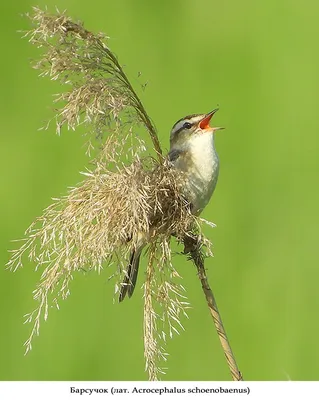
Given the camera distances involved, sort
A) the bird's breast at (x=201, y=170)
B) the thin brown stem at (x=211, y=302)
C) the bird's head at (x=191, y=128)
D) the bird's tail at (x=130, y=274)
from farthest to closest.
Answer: the bird's head at (x=191, y=128)
the bird's breast at (x=201, y=170)
the bird's tail at (x=130, y=274)
the thin brown stem at (x=211, y=302)

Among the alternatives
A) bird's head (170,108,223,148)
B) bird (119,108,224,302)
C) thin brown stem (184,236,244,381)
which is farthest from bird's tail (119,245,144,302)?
bird's head (170,108,223,148)

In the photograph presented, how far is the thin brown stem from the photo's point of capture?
133 centimetres

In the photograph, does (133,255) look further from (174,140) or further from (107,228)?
(174,140)

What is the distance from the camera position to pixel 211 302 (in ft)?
4.54

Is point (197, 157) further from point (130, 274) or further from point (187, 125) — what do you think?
point (130, 274)

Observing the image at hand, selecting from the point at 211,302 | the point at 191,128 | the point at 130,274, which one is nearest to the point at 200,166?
the point at 191,128

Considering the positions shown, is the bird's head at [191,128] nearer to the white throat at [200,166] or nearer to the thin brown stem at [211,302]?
the white throat at [200,166]

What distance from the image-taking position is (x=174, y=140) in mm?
2336

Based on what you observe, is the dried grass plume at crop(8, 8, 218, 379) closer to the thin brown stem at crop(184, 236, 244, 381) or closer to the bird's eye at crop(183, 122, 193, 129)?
the thin brown stem at crop(184, 236, 244, 381)

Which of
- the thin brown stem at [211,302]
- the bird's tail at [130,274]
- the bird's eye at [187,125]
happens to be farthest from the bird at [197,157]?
the thin brown stem at [211,302]

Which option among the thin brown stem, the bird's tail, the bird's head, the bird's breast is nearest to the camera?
the thin brown stem

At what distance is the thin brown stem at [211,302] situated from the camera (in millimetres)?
1328

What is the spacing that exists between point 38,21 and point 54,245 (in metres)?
0.40

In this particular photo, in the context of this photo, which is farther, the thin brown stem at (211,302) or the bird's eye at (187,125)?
the bird's eye at (187,125)
